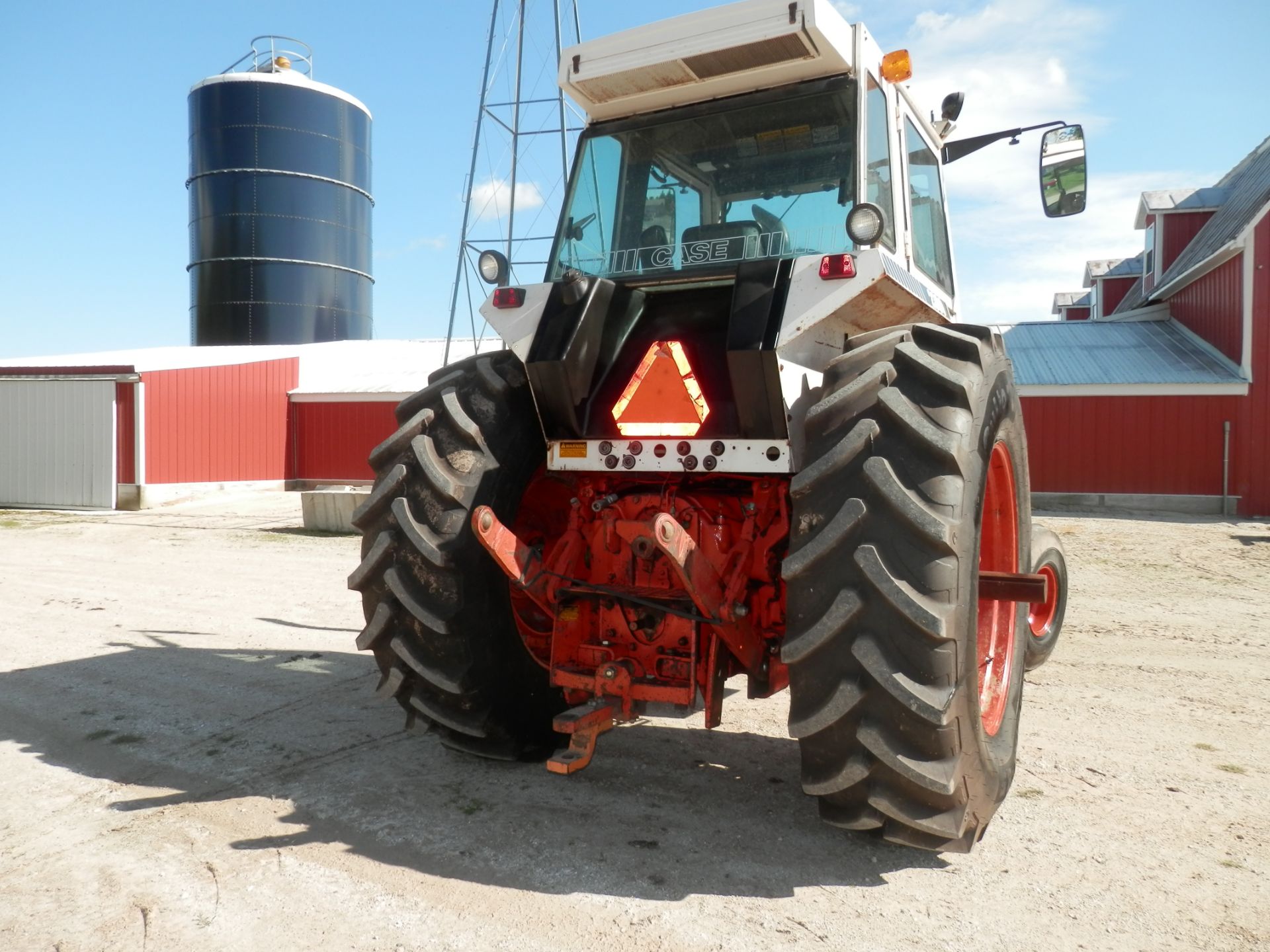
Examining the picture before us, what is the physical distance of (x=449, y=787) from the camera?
3.70 m

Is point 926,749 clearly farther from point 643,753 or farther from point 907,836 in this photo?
point 643,753

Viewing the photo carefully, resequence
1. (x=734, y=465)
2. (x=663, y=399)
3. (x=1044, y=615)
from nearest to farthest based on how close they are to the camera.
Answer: (x=734, y=465)
(x=663, y=399)
(x=1044, y=615)

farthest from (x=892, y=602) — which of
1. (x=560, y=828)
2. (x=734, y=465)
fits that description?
(x=560, y=828)

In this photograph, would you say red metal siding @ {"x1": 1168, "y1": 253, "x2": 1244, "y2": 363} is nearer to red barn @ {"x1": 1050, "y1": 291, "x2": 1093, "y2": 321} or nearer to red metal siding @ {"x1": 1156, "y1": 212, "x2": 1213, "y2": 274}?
red metal siding @ {"x1": 1156, "y1": 212, "x2": 1213, "y2": 274}

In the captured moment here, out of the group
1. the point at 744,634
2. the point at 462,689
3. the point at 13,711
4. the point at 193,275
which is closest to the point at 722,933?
the point at 744,634

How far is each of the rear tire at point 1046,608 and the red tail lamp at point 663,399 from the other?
2293 millimetres

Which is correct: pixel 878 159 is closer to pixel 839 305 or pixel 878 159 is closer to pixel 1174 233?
pixel 839 305

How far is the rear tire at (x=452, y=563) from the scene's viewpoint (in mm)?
3469

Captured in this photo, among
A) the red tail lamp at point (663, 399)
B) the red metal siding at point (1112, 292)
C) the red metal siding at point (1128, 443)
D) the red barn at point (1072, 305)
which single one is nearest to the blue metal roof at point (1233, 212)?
the red metal siding at point (1128, 443)

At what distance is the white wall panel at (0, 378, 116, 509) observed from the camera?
18578mm

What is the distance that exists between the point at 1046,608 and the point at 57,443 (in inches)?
776

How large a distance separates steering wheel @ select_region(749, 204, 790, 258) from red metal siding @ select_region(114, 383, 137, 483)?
17.9 metres

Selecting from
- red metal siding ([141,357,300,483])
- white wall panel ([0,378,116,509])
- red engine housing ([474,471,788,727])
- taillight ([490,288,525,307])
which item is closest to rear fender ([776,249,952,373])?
red engine housing ([474,471,788,727])

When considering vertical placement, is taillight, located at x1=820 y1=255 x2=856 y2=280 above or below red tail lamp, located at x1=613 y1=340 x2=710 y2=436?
above
